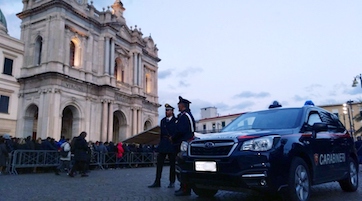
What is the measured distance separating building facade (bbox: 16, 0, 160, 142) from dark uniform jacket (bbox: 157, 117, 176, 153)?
19039mm

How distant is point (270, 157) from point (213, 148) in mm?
973

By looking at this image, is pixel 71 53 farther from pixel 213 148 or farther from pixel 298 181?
pixel 298 181

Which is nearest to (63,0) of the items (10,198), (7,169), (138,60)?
(138,60)

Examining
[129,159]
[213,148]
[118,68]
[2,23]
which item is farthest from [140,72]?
[213,148]

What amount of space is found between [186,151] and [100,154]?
13.8 meters

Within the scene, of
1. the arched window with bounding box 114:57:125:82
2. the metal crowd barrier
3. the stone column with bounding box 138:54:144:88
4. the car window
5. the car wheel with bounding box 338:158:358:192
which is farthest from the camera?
the stone column with bounding box 138:54:144:88

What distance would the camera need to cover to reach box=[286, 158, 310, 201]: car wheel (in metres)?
4.91

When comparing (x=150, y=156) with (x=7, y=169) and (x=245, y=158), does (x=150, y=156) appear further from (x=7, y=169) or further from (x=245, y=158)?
(x=245, y=158)

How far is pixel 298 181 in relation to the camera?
5.16 meters

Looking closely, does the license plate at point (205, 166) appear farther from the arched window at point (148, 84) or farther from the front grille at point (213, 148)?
the arched window at point (148, 84)

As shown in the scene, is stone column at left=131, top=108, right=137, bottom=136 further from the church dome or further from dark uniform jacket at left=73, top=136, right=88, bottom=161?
dark uniform jacket at left=73, top=136, right=88, bottom=161

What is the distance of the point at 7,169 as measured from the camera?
46.9ft

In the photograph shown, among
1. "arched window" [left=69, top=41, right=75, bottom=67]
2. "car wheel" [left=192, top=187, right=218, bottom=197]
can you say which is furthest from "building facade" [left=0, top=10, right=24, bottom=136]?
"car wheel" [left=192, top=187, right=218, bottom=197]

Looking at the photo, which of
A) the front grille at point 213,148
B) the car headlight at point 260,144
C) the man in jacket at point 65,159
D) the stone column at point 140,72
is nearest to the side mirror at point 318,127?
the car headlight at point 260,144
